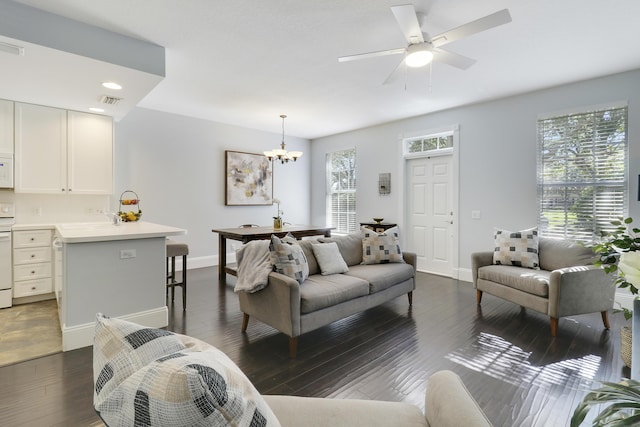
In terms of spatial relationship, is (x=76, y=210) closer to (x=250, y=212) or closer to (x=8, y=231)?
(x=8, y=231)

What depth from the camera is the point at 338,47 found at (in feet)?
10.1

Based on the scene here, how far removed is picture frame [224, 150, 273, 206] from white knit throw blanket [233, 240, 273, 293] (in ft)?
10.8

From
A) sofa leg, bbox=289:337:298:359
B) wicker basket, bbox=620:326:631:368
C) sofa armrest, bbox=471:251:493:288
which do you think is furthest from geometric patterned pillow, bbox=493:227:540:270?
sofa leg, bbox=289:337:298:359

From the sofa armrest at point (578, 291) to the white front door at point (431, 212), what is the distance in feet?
7.30

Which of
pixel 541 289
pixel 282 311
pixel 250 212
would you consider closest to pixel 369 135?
pixel 250 212

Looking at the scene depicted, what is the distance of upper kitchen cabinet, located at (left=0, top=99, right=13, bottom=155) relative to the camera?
3.75 metres

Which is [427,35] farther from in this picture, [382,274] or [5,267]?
[5,267]

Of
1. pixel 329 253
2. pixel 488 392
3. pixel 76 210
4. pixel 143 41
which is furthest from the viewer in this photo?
pixel 76 210

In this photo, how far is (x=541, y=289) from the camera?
308 centimetres

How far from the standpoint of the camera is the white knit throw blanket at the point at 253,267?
108 inches

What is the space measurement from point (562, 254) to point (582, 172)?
46.9 inches

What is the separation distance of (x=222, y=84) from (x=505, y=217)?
427cm

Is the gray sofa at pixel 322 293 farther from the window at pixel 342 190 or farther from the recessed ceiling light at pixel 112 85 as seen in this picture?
the window at pixel 342 190

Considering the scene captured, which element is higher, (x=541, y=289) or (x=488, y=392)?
(x=541, y=289)
